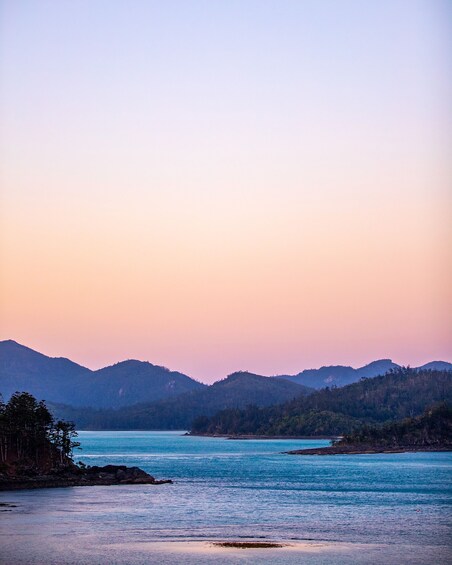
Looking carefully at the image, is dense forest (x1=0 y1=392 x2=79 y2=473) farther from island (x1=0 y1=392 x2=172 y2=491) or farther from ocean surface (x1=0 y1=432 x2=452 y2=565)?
ocean surface (x1=0 y1=432 x2=452 y2=565)

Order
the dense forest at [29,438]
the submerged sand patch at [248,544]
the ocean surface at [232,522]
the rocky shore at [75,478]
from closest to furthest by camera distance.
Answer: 1. the ocean surface at [232,522]
2. the submerged sand patch at [248,544]
3. the rocky shore at [75,478]
4. the dense forest at [29,438]

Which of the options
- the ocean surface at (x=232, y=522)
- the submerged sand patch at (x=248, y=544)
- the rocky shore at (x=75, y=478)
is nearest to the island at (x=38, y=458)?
the rocky shore at (x=75, y=478)

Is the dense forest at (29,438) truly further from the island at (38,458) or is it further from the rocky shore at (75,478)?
the rocky shore at (75,478)

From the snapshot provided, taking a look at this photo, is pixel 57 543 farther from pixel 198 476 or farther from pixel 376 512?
pixel 198 476

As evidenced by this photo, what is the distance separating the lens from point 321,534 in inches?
2399

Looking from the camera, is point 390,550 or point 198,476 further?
point 198,476

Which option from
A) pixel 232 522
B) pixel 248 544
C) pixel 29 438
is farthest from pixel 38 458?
pixel 248 544

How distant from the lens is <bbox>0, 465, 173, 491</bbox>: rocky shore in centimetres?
9259

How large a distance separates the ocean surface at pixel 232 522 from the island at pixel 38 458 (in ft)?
12.6

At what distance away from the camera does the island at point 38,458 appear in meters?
95.4

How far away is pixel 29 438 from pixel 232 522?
43236mm

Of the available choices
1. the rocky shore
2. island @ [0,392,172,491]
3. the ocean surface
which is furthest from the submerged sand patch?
island @ [0,392,172,491]

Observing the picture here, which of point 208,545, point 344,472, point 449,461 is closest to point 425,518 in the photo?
point 208,545

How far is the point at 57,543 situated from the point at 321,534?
57.9ft
